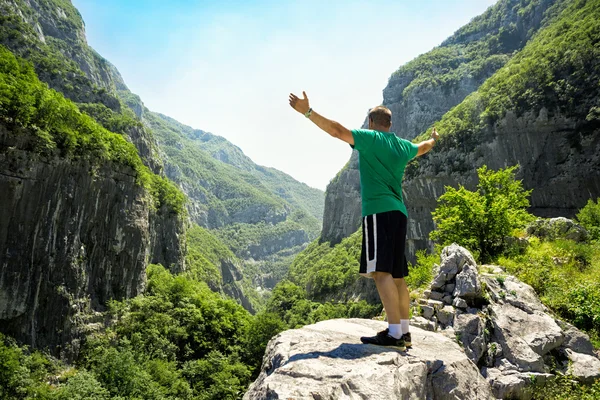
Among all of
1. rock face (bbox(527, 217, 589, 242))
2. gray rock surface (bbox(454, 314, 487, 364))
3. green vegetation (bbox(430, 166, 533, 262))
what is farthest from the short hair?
rock face (bbox(527, 217, 589, 242))

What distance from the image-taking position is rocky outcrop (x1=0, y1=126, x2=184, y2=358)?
28.9 meters

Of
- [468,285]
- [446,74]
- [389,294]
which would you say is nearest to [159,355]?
[468,285]

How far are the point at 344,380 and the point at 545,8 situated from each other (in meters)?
134

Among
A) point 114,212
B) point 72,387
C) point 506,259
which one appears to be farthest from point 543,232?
point 114,212

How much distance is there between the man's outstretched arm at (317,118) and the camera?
3883mm

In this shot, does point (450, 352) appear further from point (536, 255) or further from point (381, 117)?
point (536, 255)

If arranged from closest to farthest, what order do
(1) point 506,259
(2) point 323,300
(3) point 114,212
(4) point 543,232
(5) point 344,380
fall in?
(5) point 344,380 < (1) point 506,259 < (4) point 543,232 < (3) point 114,212 < (2) point 323,300

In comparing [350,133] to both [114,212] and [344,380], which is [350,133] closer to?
[344,380]

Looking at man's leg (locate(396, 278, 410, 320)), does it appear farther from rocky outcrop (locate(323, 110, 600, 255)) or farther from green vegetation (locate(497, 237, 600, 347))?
rocky outcrop (locate(323, 110, 600, 255))

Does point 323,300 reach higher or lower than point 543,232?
lower

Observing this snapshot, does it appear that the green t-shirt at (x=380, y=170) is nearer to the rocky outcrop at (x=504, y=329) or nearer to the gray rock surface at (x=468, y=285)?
the rocky outcrop at (x=504, y=329)

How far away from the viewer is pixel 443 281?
7.81m

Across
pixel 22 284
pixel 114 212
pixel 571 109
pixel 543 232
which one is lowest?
pixel 22 284

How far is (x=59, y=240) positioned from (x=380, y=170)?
3646 cm
